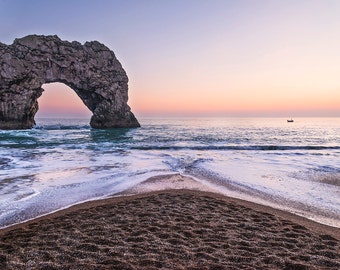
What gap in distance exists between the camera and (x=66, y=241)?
4.30 m

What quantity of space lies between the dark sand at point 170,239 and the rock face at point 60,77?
49.5m

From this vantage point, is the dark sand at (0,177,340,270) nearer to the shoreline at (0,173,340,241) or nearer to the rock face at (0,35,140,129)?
the shoreline at (0,173,340,241)

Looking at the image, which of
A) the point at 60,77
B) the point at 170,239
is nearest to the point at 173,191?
the point at 170,239

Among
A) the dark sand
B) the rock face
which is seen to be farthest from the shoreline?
the rock face

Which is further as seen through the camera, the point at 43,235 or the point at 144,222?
the point at 144,222

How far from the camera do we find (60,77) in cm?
5200

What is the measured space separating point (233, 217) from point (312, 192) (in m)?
4.42

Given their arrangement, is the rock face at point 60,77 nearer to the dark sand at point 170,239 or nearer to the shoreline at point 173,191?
the shoreline at point 173,191

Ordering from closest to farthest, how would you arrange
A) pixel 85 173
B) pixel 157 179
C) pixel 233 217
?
1. pixel 233 217
2. pixel 157 179
3. pixel 85 173

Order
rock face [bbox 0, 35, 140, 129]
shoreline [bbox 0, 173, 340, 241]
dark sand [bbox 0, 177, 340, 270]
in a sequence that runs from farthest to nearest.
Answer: rock face [bbox 0, 35, 140, 129] < shoreline [bbox 0, 173, 340, 241] < dark sand [bbox 0, 177, 340, 270]

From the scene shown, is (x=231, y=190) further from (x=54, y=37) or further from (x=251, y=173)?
(x=54, y=37)

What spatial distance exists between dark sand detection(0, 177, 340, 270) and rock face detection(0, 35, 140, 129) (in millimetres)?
49519

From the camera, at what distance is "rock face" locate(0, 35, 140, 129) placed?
46.5 meters

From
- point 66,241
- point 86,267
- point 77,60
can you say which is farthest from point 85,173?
point 77,60
